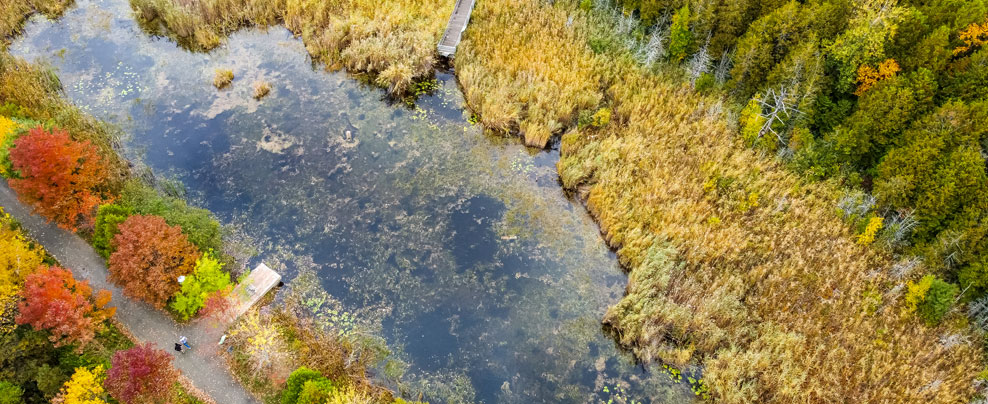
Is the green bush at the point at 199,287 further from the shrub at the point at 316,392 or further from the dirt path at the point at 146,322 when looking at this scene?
the shrub at the point at 316,392

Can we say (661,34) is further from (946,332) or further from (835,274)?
(946,332)

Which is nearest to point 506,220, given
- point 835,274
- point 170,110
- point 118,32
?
point 835,274

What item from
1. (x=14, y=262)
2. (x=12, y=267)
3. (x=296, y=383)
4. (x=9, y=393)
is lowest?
(x=9, y=393)

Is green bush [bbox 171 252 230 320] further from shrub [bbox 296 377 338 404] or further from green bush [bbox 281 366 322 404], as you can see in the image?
shrub [bbox 296 377 338 404]

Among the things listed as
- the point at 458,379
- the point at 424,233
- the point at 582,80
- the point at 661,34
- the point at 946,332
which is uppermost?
the point at 661,34

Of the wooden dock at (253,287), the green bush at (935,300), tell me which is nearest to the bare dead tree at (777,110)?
the green bush at (935,300)

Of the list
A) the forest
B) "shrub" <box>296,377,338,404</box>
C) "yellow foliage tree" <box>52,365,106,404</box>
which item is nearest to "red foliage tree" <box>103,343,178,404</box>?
"yellow foliage tree" <box>52,365,106,404</box>

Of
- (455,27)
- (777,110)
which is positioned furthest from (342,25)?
(777,110)

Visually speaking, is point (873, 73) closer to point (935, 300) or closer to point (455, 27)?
point (935, 300)
